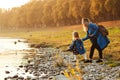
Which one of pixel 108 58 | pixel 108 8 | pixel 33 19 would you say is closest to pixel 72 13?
pixel 108 8

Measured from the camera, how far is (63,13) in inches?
4033

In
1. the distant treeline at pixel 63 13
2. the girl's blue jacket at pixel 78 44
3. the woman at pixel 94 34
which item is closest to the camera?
the woman at pixel 94 34

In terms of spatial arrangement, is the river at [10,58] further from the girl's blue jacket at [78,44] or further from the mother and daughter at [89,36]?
the mother and daughter at [89,36]

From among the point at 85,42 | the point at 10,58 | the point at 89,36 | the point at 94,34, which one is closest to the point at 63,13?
the point at 85,42

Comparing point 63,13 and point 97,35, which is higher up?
point 63,13

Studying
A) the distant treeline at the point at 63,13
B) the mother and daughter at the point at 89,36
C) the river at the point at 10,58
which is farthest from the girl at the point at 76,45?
the distant treeline at the point at 63,13

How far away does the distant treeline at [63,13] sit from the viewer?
76500 mm

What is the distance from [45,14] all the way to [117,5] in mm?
53642

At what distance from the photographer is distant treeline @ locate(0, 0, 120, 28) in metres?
76.5

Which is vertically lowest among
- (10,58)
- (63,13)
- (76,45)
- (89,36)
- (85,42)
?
(10,58)

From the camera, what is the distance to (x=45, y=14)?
12312cm


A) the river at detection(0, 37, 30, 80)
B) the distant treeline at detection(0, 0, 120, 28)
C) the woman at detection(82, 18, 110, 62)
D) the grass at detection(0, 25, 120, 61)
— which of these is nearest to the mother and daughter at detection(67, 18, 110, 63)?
the woman at detection(82, 18, 110, 62)

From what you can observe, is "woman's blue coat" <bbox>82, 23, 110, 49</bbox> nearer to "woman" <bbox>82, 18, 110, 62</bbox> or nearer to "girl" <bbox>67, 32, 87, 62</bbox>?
"woman" <bbox>82, 18, 110, 62</bbox>

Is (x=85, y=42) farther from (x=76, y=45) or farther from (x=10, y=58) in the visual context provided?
(x=76, y=45)
